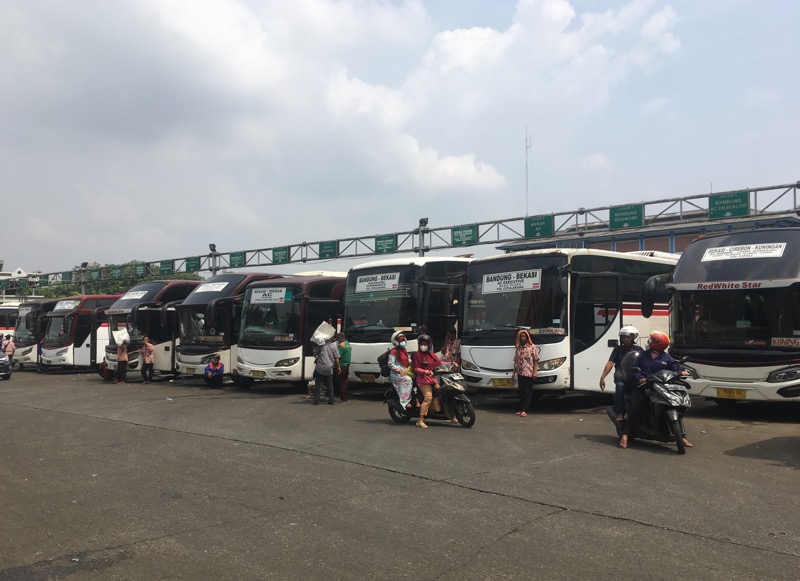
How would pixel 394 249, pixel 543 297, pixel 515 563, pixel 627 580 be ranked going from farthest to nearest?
1. pixel 394 249
2. pixel 543 297
3. pixel 515 563
4. pixel 627 580

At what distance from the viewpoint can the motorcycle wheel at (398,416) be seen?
12328 mm

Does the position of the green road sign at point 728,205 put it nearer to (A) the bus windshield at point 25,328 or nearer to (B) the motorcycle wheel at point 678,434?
(B) the motorcycle wheel at point 678,434

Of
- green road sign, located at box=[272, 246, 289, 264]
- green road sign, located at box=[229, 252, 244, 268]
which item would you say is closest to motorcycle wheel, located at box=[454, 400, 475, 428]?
green road sign, located at box=[272, 246, 289, 264]

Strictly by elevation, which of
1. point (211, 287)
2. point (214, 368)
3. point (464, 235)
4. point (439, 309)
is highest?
point (464, 235)

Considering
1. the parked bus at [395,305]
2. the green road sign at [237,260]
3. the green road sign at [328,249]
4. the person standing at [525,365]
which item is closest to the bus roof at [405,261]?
the parked bus at [395,305]

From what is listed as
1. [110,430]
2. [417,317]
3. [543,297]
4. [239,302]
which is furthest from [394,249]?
[110,430]

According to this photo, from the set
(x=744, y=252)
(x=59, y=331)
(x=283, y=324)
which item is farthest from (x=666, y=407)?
(x=59, y=331)

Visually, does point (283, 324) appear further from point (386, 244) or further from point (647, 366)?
point (386, 244)

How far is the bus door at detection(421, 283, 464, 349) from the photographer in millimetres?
16672

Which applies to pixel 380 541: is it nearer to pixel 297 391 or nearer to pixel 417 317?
pixel 417 317

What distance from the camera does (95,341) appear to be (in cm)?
2798

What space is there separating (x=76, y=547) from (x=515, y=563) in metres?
3.24

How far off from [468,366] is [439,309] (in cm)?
250

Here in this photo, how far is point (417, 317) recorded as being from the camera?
16.6m
